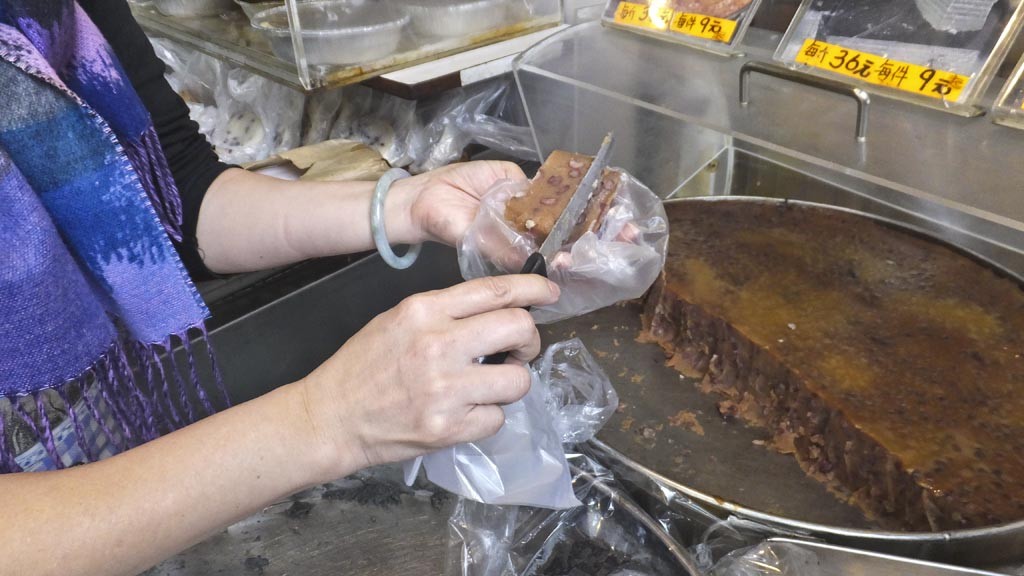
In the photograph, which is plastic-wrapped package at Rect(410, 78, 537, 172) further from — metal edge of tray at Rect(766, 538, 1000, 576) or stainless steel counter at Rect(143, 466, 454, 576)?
metal edge of tray at Rect(766, 538, 1000, 576)

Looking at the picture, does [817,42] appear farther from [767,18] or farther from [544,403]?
[544,403]

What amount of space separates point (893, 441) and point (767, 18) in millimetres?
924

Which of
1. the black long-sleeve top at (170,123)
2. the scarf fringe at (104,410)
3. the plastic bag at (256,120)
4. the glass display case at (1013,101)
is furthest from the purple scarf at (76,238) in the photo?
the glass display case at (1013,101)

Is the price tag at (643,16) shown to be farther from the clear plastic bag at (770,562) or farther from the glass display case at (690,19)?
the clear plastic bag at (770,562)

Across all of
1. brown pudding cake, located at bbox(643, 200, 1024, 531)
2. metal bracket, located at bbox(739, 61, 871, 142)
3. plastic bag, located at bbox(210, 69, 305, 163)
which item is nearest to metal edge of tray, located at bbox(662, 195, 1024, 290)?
brown pudding cake, located at bbox(643, 200, 1024, 531)

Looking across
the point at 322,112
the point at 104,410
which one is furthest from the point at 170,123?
the point at 322,112

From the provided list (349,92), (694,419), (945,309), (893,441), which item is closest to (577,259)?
(694,419)

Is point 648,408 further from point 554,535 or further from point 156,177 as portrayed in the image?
point 156,177

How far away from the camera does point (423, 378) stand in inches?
33.3

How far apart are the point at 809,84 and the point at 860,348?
1.64ft

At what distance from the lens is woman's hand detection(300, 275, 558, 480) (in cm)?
85

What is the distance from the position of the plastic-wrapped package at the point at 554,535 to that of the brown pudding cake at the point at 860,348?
383 millimetres

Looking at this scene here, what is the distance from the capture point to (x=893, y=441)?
45.0 inches

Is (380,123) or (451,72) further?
(380,123)
